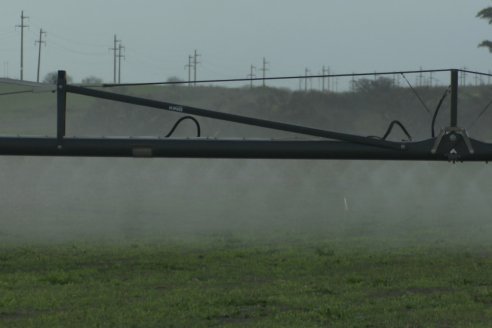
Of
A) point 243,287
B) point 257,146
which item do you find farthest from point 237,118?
point 243,287

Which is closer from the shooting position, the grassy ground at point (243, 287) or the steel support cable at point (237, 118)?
the grassy ground at point (243, 287)

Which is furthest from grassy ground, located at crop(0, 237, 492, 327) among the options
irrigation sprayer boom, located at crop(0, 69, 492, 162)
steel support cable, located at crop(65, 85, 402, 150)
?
steel support cable, located at crop(65, 85, 402, 150)

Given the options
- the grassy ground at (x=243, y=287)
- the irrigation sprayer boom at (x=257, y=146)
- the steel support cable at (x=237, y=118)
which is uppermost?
the steel support cable at (x=237, y=118)

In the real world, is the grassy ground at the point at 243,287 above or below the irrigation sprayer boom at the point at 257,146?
below

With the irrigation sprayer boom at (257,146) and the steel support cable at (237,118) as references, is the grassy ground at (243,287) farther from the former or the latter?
the steel support cable at (237,118)

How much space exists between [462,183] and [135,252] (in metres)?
11.7

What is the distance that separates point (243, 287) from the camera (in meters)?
10.8

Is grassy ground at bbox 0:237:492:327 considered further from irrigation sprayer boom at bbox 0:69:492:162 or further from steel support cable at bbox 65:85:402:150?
steel support cable at bbox 65:85:402:150

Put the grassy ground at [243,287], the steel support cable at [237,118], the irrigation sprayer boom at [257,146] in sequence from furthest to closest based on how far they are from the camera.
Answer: the irrigation sprayer boom at [257,146] → the steel support cable at [237,118] → the grassy ground at [243,287]

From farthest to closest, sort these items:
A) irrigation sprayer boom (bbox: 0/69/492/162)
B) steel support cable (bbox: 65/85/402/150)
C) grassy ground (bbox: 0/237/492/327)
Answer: irrigation sprayer boom (bbox: 0/69/492/162) < steel support cable (bbox: 65/85/402/150) < grassy ground (bbox: 0/237/492/327)

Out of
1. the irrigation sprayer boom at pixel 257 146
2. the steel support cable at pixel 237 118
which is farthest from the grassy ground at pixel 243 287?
the steel support cable at pixel 237 118

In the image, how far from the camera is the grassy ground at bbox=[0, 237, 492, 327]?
8945mm

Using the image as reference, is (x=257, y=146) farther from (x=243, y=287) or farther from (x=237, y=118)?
(x=243, y=287)

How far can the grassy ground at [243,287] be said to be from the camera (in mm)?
8945
